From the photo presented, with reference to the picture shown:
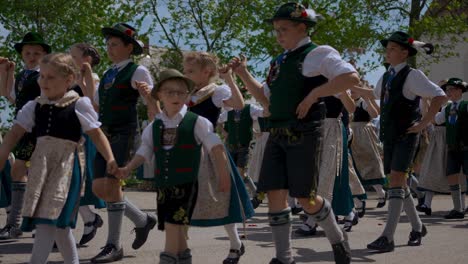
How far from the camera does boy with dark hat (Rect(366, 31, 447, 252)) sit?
269 inches

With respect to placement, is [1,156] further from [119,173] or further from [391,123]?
[391,123]

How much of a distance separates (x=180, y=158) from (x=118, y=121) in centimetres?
154

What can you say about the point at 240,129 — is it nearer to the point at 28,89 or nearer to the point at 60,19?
the point at 28,89

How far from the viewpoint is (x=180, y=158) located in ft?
16.1

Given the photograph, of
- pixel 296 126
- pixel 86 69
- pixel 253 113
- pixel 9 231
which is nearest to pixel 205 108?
pixel 86 69

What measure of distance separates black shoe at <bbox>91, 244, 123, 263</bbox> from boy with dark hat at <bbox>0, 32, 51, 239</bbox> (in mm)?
1215

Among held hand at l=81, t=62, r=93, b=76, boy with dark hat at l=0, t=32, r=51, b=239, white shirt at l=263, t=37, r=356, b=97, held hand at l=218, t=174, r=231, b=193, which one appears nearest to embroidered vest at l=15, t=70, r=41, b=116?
boy with dark hat at l=0, t=32, r=51, b=239

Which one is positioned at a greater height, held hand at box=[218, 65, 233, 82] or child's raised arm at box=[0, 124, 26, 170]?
held hand at box=[218, 65, 233, 82]

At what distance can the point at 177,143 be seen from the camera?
4.94 metres

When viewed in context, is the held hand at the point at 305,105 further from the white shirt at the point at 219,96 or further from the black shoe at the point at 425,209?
the black shoe at the point at 425,209

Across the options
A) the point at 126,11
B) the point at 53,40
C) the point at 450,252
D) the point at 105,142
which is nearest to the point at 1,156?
the point at 105,142

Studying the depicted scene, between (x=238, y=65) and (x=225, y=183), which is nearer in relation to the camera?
(x=225, y=183)

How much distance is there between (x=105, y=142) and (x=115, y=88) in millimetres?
1463

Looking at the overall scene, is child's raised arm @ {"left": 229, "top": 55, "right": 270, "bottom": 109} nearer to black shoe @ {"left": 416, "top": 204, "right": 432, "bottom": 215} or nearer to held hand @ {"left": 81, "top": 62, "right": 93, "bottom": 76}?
held hand @ {"left": 81, "top": 62, "right": 93, "bottom": 76}
